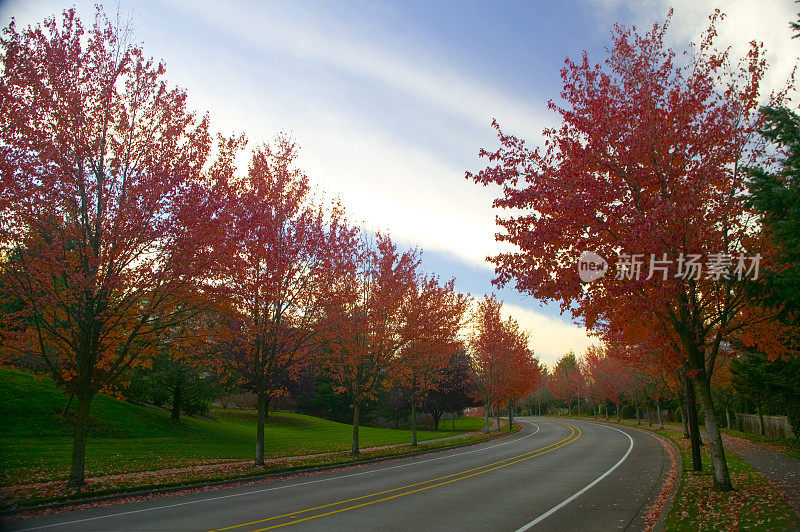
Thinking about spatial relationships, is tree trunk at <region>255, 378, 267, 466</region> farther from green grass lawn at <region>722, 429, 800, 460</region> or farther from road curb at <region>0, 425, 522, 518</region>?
green grass lawn at <region>722, 429, 800, 460</region>

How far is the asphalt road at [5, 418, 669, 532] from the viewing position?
9.38 m

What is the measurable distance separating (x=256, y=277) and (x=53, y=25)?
9.53 metres

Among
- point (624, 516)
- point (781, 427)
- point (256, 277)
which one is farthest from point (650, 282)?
point (781, 427)

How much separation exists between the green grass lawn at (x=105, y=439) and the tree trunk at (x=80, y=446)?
198 cm

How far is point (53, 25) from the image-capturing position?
44.0ft

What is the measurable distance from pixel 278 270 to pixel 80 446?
806 cm

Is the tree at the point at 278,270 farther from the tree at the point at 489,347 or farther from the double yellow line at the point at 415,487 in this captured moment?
the tree at the point at 489,347

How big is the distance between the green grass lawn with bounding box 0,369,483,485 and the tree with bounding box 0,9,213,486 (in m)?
4.76

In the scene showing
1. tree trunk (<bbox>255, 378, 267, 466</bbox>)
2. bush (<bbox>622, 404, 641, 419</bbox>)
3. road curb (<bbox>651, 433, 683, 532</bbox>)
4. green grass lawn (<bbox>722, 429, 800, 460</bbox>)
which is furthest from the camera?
bush (<bbox>622, 404, 641, 419</bbox>)

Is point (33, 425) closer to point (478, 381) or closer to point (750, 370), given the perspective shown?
point (478, 381)

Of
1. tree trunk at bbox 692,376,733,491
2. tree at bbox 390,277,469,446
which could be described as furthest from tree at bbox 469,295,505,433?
tree trunk at bbox 692,376,733,491

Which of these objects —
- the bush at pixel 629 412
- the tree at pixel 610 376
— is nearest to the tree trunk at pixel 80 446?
the tree at pixel 610 376

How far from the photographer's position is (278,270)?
18484 millimetres

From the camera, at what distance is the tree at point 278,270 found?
18266 mm
